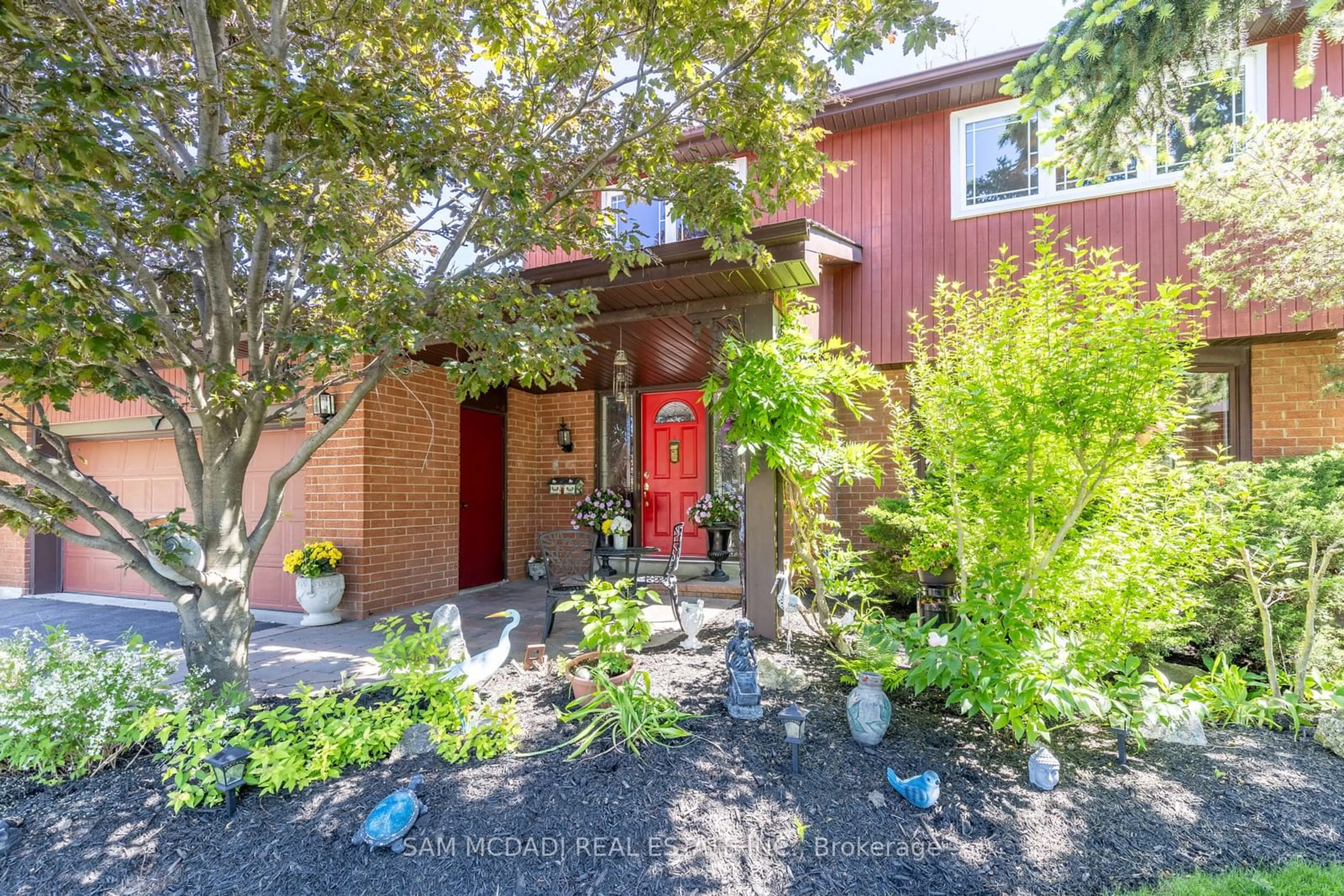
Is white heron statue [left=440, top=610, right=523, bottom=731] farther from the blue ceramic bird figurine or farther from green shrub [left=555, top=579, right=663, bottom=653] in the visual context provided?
the blue ceramic bird figurine

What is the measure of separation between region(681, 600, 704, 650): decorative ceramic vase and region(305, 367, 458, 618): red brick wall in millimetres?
2989

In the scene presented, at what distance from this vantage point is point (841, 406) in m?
A: 6.93

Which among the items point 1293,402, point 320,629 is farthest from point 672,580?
point 1293,402

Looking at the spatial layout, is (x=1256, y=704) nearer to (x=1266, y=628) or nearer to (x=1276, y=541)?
(x=1266, y=628)

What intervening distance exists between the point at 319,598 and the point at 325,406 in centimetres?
174

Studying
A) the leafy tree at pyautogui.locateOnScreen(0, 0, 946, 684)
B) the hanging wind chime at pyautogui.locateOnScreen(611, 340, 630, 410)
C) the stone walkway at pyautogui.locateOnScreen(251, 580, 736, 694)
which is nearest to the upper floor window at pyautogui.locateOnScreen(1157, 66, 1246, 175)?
the leafy tree at pyautogui.locateOnScreen(0, 0, 946, 684)

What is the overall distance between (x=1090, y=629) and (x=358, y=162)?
15.9ft

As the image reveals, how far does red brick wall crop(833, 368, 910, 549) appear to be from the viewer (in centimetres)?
666

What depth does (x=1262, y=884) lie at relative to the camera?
1900mm

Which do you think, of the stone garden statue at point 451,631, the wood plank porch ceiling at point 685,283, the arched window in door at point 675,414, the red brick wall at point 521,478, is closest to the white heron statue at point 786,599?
the wood plank porch ceiling at point 685,283

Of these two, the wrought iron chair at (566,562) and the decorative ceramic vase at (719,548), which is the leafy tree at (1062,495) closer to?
the wrought iron chair at (566,562)

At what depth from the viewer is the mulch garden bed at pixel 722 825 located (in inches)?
76.5

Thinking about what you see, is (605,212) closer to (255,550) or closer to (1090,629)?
(255,550)

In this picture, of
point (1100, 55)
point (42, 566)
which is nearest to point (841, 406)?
point (1100, 55)
